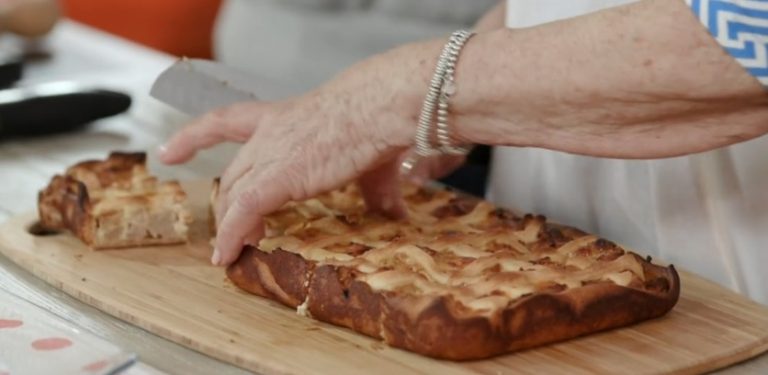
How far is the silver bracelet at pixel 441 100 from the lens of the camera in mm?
1388

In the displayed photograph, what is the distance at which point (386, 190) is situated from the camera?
1.66 m

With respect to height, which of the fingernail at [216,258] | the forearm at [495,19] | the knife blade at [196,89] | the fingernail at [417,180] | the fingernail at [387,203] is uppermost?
the forearm at [495,19]

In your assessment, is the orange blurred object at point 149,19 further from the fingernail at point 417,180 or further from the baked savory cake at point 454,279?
the baked savory cake at point 454,279

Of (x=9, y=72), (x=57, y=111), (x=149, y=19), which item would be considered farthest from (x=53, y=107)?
(x=149, y=19)

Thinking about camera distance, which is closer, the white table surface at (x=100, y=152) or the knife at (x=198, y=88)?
the white table surface at (x=100, y=152)

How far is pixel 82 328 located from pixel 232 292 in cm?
16

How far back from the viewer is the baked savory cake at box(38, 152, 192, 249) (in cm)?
160

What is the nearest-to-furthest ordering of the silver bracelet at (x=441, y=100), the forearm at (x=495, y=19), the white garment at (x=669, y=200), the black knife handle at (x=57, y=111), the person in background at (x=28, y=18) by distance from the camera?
the silver bracelet at (x=441, y=100) < the white garment at (x=669, y=200) < the forearm at (x=495, y=19) < the black knife handle at (x=57, y=111) < the person in background at (x=28, y=18)

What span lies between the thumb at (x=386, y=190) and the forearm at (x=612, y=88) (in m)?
0.24

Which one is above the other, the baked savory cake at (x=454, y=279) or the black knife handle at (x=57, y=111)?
the black knife handle at (x=57, y=111)

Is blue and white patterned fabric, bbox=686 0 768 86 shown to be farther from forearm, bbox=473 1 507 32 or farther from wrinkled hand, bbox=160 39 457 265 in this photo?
forearm, bbox=473 1 507 32

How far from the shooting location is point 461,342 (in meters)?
1.22

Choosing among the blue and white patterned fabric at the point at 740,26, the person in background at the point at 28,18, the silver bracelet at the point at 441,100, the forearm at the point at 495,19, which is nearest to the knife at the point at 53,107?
Result: the person in background at the point at 28,18

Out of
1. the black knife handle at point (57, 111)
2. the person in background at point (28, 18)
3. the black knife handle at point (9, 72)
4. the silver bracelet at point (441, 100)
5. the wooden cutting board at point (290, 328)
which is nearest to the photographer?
the wooden cutting board at point (290, 328)
